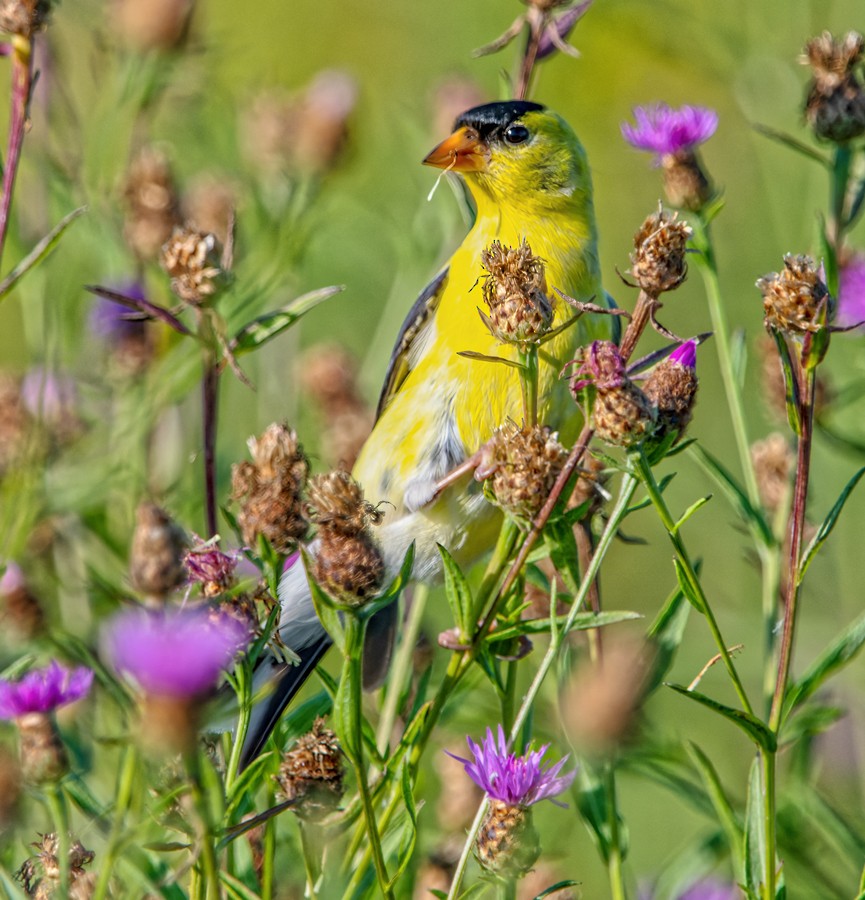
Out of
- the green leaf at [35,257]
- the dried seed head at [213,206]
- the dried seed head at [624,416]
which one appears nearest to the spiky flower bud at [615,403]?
the dried seed head at [624,416]

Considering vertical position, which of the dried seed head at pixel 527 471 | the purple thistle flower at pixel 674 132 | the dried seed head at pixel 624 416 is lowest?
the dried seed head at pixel 527 471

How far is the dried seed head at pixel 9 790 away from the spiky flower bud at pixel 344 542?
31cm

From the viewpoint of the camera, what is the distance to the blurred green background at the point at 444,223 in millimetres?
1928

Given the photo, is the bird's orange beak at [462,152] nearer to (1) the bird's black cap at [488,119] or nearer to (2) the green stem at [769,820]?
(1) the bird's black cap at [488,119]

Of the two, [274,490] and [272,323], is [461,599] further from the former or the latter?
[272,323]

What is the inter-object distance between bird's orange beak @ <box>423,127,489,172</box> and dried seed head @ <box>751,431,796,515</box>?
2.30 feet

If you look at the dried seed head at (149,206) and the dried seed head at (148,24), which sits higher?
the dried seed head at (148,24)

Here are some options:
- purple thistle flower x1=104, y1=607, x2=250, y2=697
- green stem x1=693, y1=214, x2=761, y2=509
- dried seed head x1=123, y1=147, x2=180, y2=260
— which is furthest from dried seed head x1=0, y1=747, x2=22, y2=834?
dried seed head x1=123, y1=147, x2=180, y2=260

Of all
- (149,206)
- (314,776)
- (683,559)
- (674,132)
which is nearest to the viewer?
(683,559)

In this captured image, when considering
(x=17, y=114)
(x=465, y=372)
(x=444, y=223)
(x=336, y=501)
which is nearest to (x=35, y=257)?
(x=17, y=114)

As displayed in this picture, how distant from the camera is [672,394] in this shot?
4.00 ft

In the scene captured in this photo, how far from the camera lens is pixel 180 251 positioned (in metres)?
1.32

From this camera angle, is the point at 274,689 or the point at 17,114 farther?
the point at 274,689

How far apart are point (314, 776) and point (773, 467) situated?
0.79m
